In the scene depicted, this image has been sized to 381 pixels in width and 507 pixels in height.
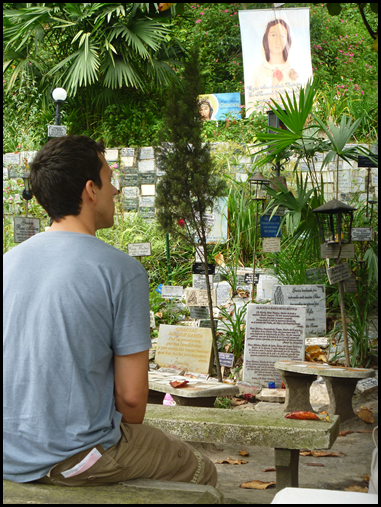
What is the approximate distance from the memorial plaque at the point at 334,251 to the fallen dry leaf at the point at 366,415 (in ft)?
4.26

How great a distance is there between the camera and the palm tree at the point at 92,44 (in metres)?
9.27

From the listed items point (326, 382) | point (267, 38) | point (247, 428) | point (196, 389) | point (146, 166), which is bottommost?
point (326, 382)

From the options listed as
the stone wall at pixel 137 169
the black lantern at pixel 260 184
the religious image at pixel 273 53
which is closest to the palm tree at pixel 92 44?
the stone wall at pixel 137 169

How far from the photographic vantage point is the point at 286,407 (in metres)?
4.14

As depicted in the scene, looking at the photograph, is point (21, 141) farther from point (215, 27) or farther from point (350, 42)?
point (350, 42)

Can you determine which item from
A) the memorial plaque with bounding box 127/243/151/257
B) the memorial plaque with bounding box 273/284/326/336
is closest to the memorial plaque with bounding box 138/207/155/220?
the memorial plaque with bounding box 127/243/151/257

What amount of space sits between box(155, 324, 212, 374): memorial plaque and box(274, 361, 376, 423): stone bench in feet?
3.38

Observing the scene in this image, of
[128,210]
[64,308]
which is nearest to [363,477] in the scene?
[64,308]

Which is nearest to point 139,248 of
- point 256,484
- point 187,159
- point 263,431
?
point 187,159

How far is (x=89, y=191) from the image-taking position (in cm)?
168

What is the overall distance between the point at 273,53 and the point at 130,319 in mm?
10267

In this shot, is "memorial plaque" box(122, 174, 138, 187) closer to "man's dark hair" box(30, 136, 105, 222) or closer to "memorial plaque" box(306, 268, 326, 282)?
"memorial plaque" box(306, 268, 326, 282)

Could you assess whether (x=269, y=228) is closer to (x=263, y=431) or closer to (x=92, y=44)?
(x=263, y=431)

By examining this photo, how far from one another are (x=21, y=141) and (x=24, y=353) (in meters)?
9.04
